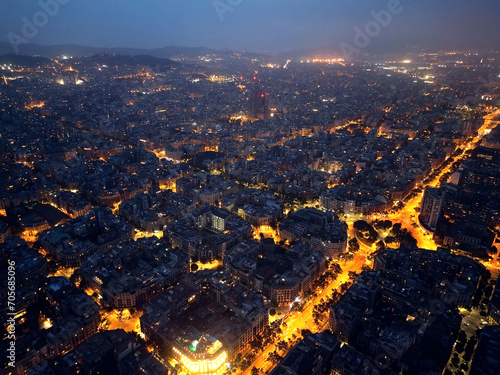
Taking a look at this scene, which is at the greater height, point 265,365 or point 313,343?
point 313,343

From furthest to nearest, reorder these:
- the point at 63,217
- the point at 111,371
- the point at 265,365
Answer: the point at 63,217 < the point at 265,365 < the point at 111,371

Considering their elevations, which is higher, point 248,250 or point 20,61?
point 20,61

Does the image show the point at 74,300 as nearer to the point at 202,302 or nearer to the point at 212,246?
the point at 202,302

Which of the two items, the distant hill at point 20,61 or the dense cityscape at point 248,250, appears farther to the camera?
the distant hill at point 20,61

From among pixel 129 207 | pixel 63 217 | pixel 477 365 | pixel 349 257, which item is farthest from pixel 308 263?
pixel 63 217

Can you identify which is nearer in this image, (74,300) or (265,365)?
(265,365)

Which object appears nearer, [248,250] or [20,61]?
[248,250]

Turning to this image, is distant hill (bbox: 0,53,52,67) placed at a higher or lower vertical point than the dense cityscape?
higher

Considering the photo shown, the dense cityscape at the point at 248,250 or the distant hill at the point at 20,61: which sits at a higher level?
the distant hill at the point at 20,61
